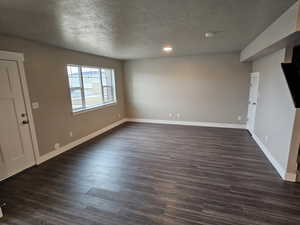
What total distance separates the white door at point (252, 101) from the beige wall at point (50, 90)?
4.76 meters

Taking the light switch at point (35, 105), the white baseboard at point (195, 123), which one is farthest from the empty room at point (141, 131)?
the white baseboard at point (195, 123)

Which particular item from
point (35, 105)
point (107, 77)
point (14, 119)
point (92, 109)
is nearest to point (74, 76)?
point (92, 109)

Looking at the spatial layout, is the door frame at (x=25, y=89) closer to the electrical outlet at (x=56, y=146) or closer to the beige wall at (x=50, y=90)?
the beige wall at (x=50, y=90)

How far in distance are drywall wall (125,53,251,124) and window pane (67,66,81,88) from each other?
2384mm

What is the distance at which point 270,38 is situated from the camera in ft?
8.16

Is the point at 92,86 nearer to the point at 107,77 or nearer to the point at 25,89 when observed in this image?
the point at 107,77

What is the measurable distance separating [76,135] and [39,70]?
6.11 ft

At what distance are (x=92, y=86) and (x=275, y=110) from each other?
15.6 ft

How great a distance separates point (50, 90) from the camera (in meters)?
3.66

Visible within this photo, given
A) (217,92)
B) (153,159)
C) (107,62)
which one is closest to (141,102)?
(107,62)

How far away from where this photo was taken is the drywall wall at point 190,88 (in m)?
5.31

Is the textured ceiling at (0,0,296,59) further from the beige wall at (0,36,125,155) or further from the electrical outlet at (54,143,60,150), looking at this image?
the electrical outlet at (54,143,60,150)

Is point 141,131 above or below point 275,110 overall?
below

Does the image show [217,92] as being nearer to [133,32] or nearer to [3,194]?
[133,32]
